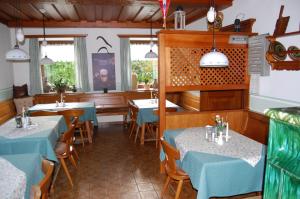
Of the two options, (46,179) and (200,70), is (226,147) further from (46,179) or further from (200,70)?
(46,179)

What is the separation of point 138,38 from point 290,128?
21.4 feet

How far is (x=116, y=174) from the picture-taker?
378 centimetres

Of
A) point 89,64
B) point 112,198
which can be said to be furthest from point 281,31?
point 89,64

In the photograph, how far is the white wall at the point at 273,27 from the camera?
2982 millimetres

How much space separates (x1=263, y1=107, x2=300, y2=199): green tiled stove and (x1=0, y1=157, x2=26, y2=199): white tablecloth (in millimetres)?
1725

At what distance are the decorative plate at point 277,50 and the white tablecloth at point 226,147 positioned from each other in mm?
1201

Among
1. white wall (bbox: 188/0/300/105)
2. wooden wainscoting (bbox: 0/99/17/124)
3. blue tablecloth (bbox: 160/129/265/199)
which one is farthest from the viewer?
wooden wainscoting (bbox: 0/99/17/124)

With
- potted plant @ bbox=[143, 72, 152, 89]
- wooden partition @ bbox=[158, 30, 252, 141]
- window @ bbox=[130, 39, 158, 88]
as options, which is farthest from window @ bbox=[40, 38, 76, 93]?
wooden partition @ bbox=[158, 30, 252, 141]

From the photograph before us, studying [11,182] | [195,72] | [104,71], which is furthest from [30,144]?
[104,71]

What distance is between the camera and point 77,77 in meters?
7.00

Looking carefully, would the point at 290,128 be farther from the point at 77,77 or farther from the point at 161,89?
the point at 77,77

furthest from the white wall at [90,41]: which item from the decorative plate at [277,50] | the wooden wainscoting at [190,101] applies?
the decorative plate at [277,50]

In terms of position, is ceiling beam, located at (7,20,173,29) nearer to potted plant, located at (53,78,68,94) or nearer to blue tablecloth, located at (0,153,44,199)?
potted plant, located at (53,78,68,94)

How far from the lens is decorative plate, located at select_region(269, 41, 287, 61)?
3.15 meters
